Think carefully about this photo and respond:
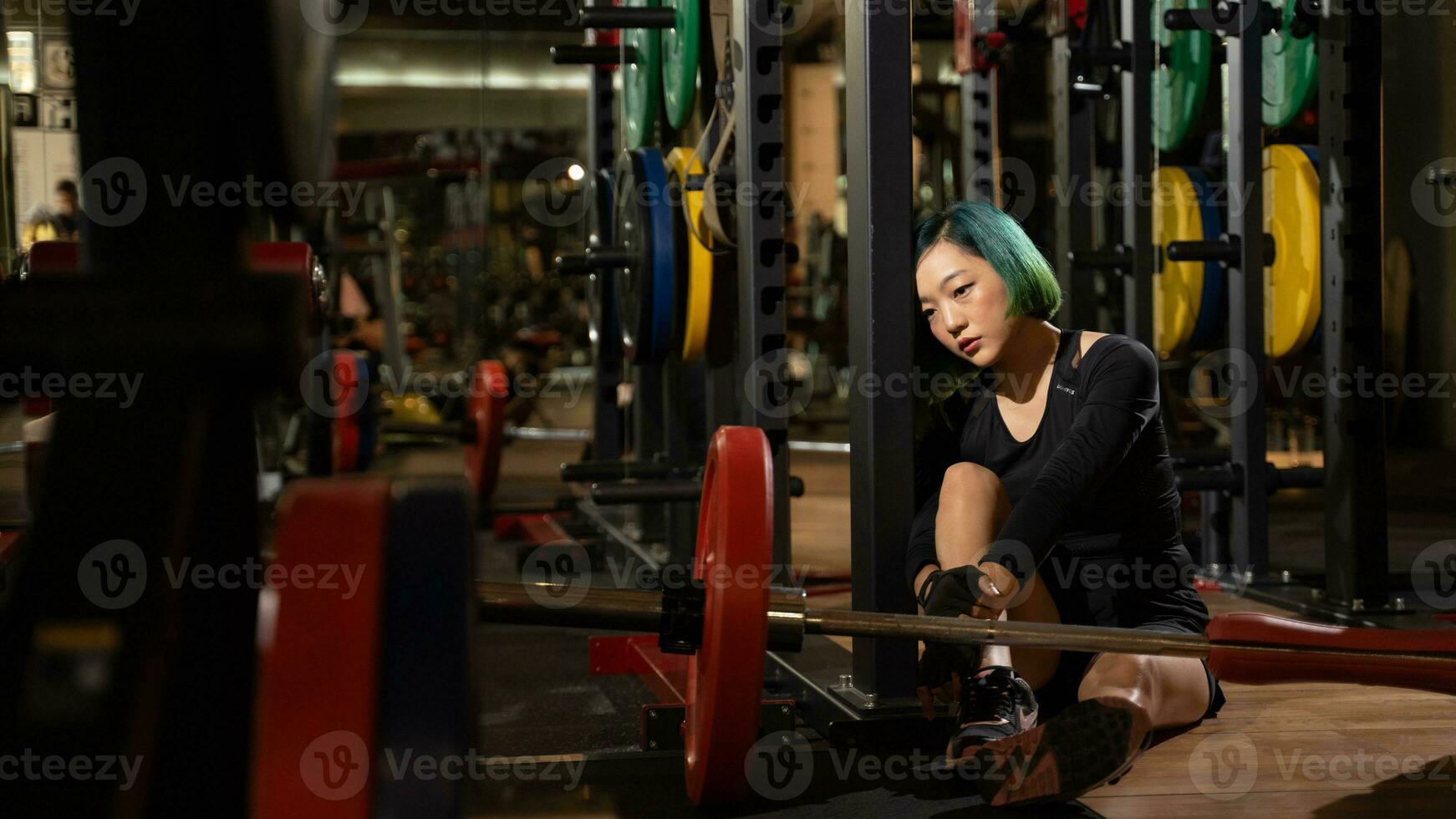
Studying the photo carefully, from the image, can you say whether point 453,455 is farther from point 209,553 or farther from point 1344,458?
point 209,553

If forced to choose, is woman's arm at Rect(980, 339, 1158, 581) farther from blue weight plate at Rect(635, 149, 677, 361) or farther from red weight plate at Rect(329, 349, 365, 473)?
red weight plate at Rect(329, 349, 365, 473)

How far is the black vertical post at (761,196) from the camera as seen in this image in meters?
2.21

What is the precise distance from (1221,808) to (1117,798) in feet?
0.39

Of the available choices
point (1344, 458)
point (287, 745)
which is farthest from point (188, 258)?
point (1344, 458)

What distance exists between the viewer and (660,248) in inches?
118

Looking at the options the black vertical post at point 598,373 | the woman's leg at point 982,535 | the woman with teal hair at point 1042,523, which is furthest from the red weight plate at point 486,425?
the woman's leg at point 982,535

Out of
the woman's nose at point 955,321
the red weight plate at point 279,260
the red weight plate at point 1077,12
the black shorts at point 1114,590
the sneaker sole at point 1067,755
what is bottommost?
the sneaker sole at point 1067,755

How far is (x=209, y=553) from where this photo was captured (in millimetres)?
708

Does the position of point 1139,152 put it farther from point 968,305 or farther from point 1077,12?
point 968,305

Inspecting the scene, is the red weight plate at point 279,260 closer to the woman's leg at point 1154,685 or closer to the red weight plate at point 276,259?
the red weight plate at point 276,259

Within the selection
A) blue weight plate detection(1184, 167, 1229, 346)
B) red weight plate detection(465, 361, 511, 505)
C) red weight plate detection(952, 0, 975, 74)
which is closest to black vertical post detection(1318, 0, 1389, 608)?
blue weight plate detection(1184, 167, 1229, 346)

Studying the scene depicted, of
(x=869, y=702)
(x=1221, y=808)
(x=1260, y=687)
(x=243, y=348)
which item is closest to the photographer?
(x=243, y=348)

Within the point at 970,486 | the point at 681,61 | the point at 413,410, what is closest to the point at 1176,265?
the point at 681,61

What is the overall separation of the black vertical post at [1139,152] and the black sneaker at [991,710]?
186 centimetres
